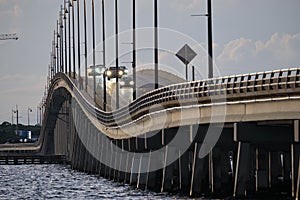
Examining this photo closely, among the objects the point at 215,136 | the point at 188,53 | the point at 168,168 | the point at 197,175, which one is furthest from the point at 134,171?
A: the point at 215,136

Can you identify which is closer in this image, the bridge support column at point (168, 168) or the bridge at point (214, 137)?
the bridge at point (214, 137)

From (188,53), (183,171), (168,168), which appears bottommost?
(183,171)

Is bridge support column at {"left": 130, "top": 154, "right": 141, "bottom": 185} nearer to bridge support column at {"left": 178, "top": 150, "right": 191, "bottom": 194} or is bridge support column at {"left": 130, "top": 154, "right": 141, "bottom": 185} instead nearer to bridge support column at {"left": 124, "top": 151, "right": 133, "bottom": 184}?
bridge support column at {"left": 124, "top": 151, "right": 133, "bottom": 184}

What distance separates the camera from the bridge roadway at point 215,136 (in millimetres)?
61062

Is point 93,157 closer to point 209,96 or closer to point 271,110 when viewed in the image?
point 209,96

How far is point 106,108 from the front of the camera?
144m

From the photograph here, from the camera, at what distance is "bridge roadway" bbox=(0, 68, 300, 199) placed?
61.1 metres

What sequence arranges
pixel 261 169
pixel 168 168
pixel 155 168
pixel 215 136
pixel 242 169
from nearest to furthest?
pixel 242 169 < pixel 215 136 < pixel 261 169 < pixel 168 168 < pixel 155 168

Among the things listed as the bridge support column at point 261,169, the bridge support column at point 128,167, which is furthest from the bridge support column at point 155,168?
the bridge support column at point 128,167

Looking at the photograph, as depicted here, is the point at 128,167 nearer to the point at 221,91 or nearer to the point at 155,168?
the point at 155,168

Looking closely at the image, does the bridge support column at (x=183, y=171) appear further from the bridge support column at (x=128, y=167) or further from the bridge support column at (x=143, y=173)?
the bridge support column at (x=128, y=167)

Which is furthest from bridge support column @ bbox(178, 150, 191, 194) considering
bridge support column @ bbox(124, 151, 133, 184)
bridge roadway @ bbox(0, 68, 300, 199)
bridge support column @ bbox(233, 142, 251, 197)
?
bridge support column @ bbox(124, 151, 133, 184)

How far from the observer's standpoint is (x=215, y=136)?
70.4m

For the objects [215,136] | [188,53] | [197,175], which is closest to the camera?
[215,136]
